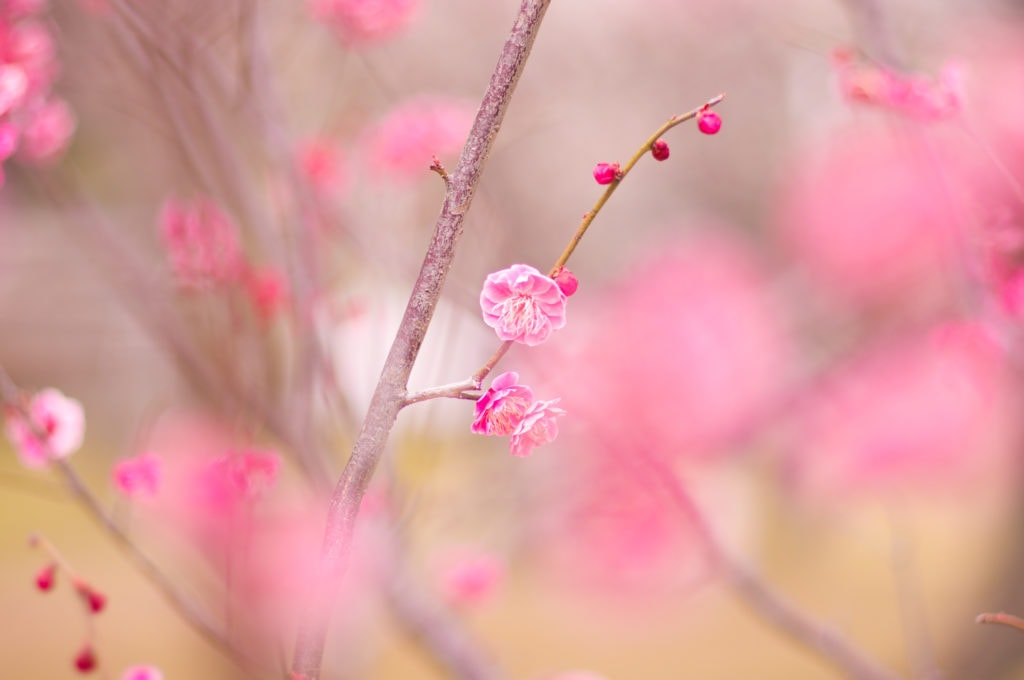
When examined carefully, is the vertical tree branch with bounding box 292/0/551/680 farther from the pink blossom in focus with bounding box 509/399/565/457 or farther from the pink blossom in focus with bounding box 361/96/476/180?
the pink blossom in focus with bounding box 361/96/476/180

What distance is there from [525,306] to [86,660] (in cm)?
35

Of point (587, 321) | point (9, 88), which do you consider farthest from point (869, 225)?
point (9, 88)

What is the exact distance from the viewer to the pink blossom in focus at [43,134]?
0.81m

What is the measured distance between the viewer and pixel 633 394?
1400 millimetres

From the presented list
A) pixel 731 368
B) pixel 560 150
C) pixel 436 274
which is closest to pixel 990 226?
pixel 436 274

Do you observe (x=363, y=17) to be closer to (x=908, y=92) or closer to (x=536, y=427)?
(x=908, y=92)

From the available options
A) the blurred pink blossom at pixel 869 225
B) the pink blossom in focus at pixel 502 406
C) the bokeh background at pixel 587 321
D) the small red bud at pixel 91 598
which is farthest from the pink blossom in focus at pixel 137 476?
the blurred pink blossom at pixel 869 225

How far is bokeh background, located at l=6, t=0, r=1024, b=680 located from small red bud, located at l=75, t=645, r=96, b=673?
3.1 inches

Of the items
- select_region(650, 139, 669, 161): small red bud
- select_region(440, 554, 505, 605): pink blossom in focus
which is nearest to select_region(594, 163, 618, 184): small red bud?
select_region(650, 139, 669, 161): small red bud

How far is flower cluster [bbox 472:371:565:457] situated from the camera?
32 centimetres

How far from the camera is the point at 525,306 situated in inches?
12.8

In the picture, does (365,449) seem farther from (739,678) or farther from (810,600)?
(810,600)

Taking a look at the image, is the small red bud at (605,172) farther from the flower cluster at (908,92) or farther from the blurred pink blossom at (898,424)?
the blurred pink blossom at (898,424)

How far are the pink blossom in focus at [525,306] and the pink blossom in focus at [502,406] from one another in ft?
0.06
